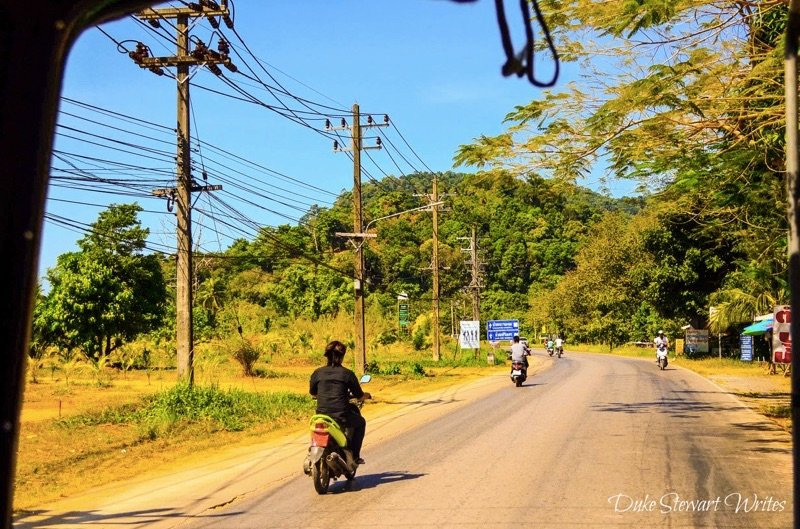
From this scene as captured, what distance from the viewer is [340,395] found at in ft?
30.5

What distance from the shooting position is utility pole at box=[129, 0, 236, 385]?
1805 cm

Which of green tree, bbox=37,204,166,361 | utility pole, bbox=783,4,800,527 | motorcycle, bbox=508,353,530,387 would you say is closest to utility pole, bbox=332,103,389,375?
motorcycle, bbox=508,353,530,387

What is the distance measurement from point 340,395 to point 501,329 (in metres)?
41.6

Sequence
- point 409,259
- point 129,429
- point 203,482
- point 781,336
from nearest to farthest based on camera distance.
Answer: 1. point 203,482
2. point 781,336
3. point 129,429
4. point 409,259

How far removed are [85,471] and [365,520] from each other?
260 inches

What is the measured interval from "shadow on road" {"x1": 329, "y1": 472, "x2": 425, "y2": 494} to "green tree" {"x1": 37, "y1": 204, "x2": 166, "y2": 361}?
32.5 metres

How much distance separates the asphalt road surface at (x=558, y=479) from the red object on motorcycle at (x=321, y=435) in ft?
1.84

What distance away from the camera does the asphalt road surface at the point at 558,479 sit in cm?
738

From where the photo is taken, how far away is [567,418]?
16031mm

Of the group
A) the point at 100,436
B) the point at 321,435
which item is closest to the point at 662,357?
the point at 100,436

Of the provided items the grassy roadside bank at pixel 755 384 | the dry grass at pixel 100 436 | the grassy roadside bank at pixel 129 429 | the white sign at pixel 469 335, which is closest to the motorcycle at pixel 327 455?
the grassy roadside bank at pixel 129 429

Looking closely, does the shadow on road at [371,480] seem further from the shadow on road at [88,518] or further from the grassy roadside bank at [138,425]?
the grassy roadside bank at [138,425]

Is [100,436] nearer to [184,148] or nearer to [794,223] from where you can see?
[184,148]

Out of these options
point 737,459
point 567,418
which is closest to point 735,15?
point 737,459
